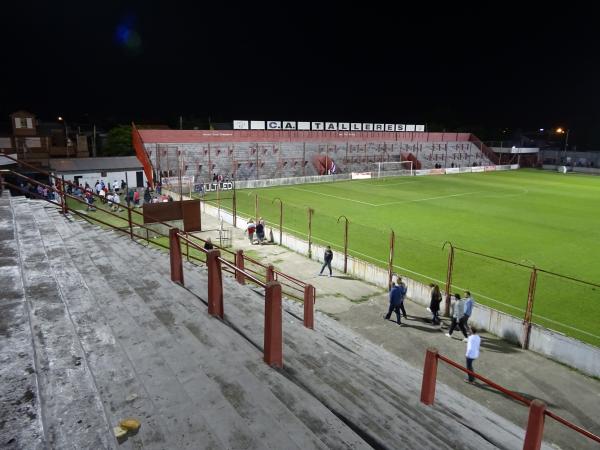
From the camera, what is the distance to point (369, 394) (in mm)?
6422

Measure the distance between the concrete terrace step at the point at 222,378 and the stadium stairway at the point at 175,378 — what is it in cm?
Answer: 2

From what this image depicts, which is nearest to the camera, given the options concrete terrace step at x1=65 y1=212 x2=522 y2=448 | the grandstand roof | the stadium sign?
concrete terrace step at x1=65 y1=212 x2=522 y2=448

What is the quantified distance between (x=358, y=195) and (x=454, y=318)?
30.4 meters

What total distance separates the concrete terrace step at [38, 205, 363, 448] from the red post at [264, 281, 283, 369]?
19 centimetres

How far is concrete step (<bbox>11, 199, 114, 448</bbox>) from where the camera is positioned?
12.6ft

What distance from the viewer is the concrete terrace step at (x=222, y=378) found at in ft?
15.3

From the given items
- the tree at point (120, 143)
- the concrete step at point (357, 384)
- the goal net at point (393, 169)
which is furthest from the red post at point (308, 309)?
the tree at point (120, 143)

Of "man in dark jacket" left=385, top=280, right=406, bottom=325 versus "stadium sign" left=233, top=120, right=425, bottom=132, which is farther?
"stadium sign" left=233, top=120, right=425, bottom=132

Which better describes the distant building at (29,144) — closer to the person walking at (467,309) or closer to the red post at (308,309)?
the red post at (308,309)

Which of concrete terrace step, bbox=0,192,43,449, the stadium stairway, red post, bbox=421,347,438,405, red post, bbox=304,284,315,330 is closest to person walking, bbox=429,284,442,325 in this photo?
the stadium stairway

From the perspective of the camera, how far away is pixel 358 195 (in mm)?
43312

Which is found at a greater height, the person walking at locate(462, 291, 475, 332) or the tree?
the tree

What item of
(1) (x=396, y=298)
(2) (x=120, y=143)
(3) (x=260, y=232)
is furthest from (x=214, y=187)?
(1) (x=396, y=298)

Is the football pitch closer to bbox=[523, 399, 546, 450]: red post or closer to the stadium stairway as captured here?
bbox=[523, 399, 546, 450]: red post
